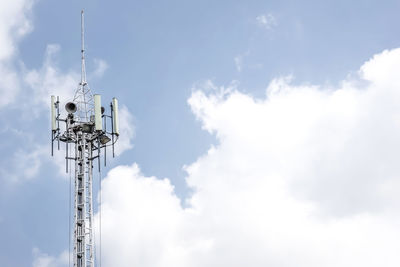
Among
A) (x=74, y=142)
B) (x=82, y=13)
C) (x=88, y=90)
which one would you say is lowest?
(x=74, y=142)

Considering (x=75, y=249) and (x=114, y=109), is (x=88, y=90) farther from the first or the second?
(x=75, y=249)

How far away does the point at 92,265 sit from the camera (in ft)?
236

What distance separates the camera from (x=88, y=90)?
262ft

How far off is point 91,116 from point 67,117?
2.32 m

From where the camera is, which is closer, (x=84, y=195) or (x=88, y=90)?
(x=84, y=195)

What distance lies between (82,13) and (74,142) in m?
13.9

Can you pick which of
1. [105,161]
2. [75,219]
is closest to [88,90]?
[105,161]

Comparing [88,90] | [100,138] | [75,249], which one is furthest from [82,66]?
[75,249]

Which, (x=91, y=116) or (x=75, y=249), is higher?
(x=91, y=116)

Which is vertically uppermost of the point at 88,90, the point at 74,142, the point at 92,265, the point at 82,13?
the point at 82,13

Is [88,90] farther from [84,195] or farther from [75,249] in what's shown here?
[75,249]

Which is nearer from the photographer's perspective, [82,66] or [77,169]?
[77,169]

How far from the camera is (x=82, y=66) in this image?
266 ft

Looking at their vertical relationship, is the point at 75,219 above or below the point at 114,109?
below
